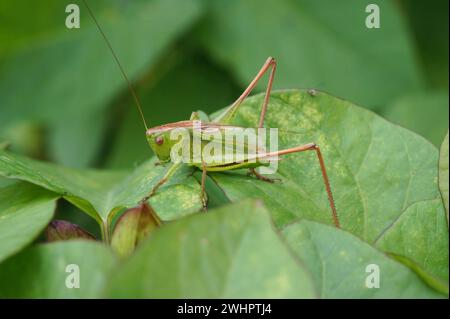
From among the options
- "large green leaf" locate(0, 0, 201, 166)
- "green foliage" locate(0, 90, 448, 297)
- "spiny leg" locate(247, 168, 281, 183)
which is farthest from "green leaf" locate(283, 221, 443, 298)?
"large green leaf" locate(0, 0, 201, 166)

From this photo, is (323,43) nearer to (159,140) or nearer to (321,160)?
(159,140)

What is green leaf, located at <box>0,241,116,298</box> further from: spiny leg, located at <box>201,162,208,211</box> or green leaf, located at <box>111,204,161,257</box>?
spiny leg, located at <box>201,162,208,211</box>

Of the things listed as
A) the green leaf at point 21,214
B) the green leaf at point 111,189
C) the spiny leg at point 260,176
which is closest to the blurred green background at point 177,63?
the green leaf at point 111,189

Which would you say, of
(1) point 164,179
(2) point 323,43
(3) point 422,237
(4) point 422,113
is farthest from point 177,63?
(3) point 422,237

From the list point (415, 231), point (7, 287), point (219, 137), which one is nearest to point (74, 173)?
point (219, 137)

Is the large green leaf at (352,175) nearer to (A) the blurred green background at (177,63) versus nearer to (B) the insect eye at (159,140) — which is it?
(B) the insect eye at (159,140)
